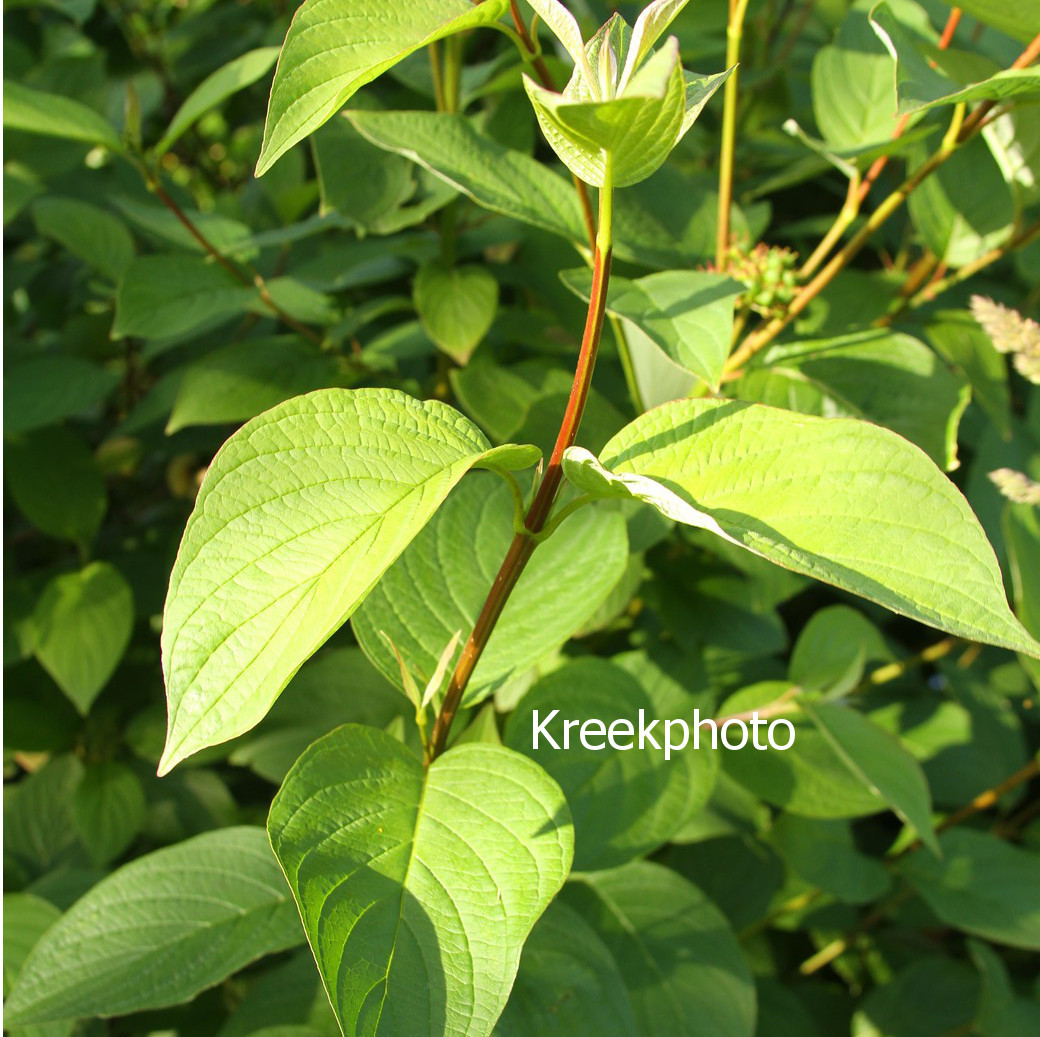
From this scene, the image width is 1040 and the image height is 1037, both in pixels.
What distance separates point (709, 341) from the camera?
823mm

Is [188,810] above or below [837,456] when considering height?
below

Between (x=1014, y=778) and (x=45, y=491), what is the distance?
1364 millimetres

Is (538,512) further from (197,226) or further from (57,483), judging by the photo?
(57,483)

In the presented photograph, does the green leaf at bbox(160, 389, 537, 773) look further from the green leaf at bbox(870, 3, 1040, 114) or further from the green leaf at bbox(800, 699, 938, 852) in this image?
the green leaf at bbox(800, 699, 938, 852)

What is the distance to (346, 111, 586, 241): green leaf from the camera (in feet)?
3.00

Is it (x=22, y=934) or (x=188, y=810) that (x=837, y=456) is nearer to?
(x=22, y=934)

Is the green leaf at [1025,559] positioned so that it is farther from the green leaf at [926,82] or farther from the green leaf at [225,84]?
the green leaf at [225,84]

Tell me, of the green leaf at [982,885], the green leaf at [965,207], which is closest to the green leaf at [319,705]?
the green leaf at [982,885]

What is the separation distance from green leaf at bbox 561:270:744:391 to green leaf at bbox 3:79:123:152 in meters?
0.64

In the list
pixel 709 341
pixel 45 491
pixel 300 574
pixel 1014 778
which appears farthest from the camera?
pixel 45 491

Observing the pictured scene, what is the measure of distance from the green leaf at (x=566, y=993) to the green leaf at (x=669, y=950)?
0.16 metres

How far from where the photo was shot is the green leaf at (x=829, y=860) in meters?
1.23

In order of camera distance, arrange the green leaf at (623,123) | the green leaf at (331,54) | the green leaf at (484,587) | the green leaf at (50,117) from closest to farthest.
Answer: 1. the green leaf at (623,123)
2. the green leaf at (331,54)
3. the green leaf at (484,587)
4. the green leaf at (50,117)

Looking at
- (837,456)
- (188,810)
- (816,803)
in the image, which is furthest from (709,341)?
(188,810)
